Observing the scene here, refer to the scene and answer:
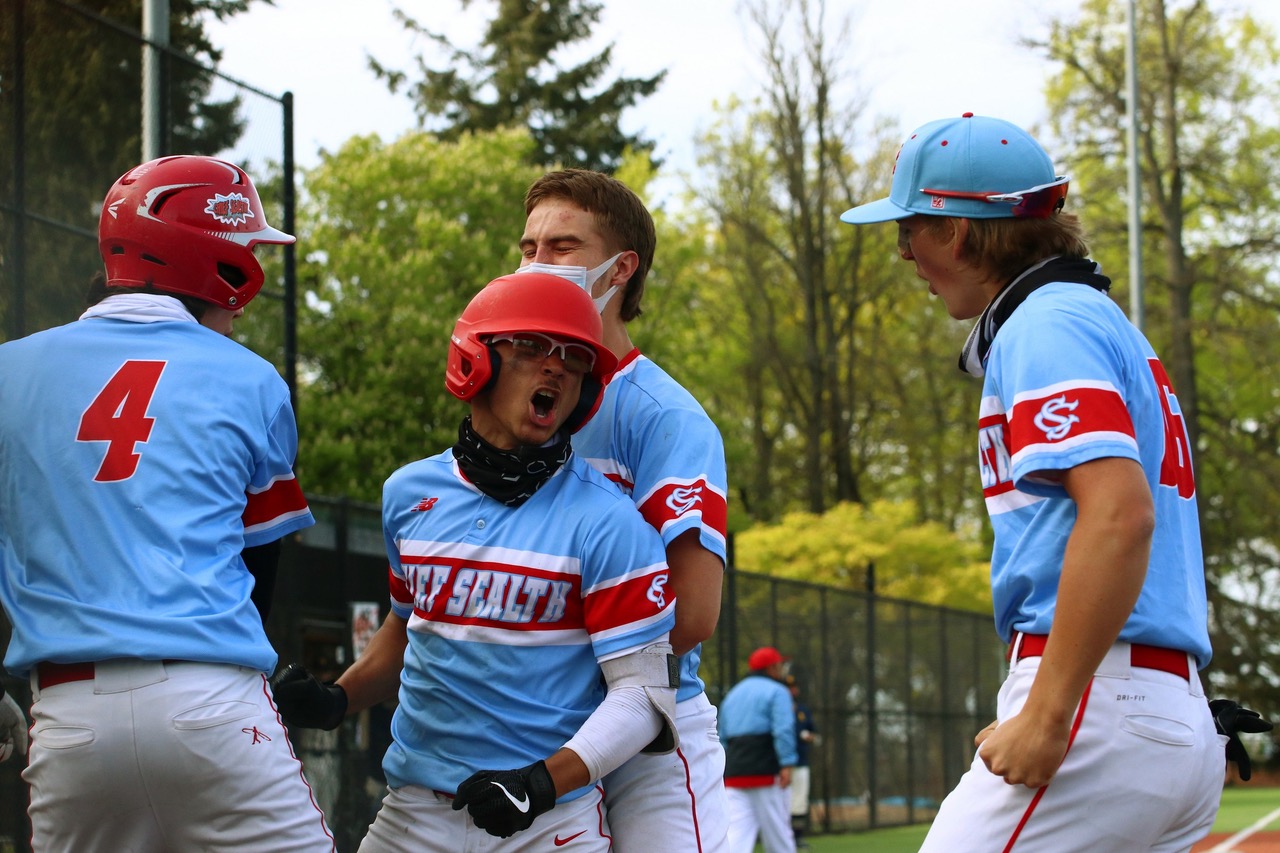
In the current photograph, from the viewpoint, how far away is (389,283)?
3023cm

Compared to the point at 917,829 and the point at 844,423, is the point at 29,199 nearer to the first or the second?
the point at 917,829

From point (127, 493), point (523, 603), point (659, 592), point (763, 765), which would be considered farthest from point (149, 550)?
point (763, 765)

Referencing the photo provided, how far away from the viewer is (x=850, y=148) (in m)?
41.9

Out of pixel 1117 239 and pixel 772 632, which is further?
pixel 1117 239

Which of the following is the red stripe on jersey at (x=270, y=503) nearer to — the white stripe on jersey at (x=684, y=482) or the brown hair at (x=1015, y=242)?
the white stripe on jersey at (x=684, y=482)

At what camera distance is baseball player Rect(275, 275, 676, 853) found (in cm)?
321

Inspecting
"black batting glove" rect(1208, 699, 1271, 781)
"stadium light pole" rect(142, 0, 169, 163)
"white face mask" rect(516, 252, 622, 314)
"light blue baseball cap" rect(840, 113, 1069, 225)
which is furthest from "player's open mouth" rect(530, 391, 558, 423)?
"stadium light pole" rect(142, 0, 169, 163)

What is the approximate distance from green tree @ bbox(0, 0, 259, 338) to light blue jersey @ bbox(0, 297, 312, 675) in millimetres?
4141

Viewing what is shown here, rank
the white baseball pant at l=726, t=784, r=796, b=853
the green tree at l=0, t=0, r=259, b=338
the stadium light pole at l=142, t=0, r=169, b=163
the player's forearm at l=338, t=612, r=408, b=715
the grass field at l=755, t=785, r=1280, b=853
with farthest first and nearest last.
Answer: the grass field at l=755, t=785, r=1280, b=853 < the white baseball pant at l=726, t=784, r=796, b=853 < the stadium light pole at l=142, t=0, r=169, b=163 < the green tree at l=0, t=0, r=259, b=338 < the player's forearm at l=338, t=612, r=408, b=715

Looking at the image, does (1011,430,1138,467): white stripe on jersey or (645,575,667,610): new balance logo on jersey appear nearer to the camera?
(1011,430,1138,467): white stripe on jersey

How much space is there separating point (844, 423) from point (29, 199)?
38.2m

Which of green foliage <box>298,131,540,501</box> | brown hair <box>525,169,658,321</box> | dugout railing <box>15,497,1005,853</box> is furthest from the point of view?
green foliage <box>298,131,540,501</box>

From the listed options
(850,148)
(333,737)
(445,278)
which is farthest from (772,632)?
(850,148)

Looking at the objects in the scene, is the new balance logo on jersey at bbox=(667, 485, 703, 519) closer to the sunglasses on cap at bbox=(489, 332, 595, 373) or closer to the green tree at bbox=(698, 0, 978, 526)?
the sunglasses on cap at bbox=(489, 332, 595, 373)
